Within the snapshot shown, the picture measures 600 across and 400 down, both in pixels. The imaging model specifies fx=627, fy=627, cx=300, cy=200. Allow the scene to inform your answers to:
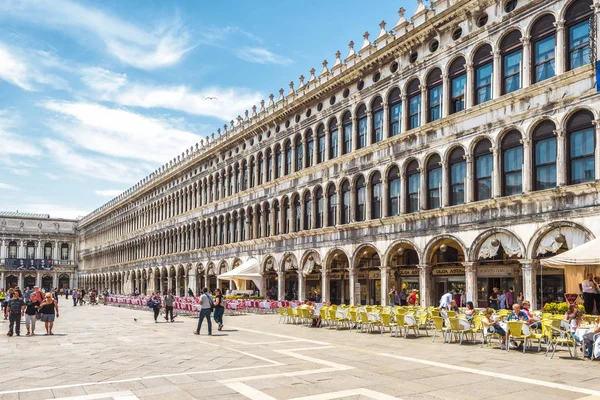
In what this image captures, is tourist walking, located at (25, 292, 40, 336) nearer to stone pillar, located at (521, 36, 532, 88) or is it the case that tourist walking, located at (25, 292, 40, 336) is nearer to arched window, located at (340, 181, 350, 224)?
arched window, located at (340, 181, 350, 224)

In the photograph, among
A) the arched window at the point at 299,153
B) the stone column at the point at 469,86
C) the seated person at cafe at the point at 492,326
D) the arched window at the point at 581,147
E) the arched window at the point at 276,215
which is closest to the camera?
the seated person at cafe at the point at 492,326

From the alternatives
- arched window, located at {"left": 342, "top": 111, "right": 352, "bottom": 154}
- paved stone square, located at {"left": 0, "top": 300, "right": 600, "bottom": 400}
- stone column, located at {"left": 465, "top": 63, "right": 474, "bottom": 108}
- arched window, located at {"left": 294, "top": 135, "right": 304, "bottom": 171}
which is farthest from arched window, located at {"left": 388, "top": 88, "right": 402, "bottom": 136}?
paved stone square, located at {"left": 0, "top": 300, "right": 600, "bottom": 400}

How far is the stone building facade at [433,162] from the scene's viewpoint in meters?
22.2

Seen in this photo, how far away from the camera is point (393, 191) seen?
30.8 meters

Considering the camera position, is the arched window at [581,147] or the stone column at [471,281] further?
the stone column at [471,281]

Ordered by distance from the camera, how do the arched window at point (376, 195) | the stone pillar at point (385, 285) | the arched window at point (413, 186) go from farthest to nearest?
the arched window at point (376, 195)
the stone pillar at point (385, 285)
the arched window at point (413, 186)

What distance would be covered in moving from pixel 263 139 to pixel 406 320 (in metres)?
27.4

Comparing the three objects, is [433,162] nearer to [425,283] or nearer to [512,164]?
[512,164]

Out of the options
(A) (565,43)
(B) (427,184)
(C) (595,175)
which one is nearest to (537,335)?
(C) (595,175)

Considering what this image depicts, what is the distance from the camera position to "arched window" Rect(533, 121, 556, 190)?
22.5 metres

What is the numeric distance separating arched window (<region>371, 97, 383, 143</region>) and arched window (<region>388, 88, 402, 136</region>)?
788 millimetres

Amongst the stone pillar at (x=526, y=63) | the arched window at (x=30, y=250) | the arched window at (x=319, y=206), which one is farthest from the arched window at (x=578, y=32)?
the arched window at (x=30, y=250)

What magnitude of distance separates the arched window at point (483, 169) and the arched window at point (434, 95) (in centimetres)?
307

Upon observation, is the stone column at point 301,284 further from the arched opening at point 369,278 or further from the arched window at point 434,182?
the arched window at point 434,182
